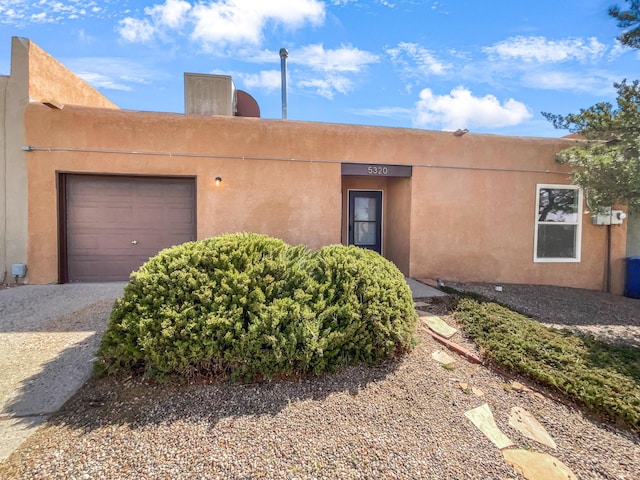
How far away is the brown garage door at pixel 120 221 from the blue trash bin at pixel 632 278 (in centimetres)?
1048

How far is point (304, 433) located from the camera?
7.70 ft

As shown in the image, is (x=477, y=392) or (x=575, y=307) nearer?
(x=477, y=392)

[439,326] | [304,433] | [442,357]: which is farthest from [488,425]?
[439,326]

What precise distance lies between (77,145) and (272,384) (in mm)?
6155

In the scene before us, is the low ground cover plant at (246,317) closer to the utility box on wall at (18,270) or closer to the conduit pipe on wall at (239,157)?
the conduit pipe on wall at (239,157)

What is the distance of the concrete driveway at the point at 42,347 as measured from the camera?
2.53 metres

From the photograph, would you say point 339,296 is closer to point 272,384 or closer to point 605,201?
point 272,384

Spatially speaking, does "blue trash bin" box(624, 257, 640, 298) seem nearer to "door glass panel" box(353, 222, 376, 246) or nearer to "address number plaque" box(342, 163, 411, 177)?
"address number plaque" box(342, 163, 411, 177)

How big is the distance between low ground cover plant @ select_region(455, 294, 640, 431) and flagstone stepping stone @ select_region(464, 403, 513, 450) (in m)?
0.86

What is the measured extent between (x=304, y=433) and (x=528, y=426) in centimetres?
192

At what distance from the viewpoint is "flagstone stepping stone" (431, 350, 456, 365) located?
138 inches

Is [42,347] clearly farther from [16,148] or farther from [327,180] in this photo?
[327,180]

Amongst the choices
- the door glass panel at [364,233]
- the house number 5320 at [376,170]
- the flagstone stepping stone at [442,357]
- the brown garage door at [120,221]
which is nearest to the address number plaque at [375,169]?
the house number 5320 at [376,170]

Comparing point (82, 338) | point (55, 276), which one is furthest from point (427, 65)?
point (55, 276)
